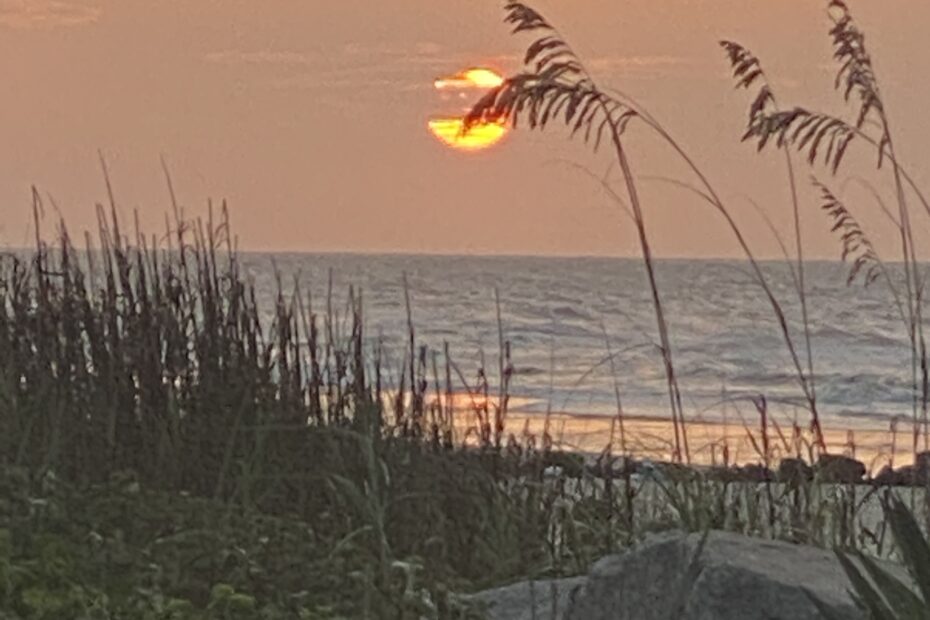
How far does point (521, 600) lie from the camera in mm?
5578

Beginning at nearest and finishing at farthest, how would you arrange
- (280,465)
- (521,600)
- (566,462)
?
(521,600) < (280,465) < (566,462)

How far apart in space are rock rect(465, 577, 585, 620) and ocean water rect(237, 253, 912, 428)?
235 cm

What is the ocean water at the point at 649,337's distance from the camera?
2255 cm

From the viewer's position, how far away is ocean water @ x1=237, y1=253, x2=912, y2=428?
22.5m

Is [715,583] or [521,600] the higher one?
[715,583]

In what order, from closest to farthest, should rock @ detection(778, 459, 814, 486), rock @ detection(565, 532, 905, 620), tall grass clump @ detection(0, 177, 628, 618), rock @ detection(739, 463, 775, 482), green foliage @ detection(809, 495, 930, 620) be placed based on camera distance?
green foliage @ detection(809, 495, 930, 620) < rock @ detection(565, 532, 905, 620) < tall grass clump @ detection(0, 177, 628, 618) < rock @ detection(778, 459, 814, 486) < rock @ detection(739, 463, 775, 482)

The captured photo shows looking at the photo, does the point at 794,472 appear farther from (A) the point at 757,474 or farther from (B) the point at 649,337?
(B) the point at 649,337

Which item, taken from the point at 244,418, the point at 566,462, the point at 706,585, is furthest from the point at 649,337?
the point at 706,585

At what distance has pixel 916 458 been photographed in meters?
5.77

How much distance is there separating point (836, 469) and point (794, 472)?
0.21 meters

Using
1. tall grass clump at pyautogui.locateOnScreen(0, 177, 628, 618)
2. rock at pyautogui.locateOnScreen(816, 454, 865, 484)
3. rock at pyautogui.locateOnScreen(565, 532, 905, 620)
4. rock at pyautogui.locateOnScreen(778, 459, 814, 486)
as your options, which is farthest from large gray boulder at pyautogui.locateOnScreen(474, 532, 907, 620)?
rock at pyautogui.locateOnScreen(778, 459, 814, 486)

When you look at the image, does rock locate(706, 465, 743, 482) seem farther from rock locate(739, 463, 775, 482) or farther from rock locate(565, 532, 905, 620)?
rock locate(565, 532, 905, 620)

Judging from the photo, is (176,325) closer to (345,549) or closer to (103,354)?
(103,354)

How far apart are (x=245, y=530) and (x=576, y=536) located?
1578mm
